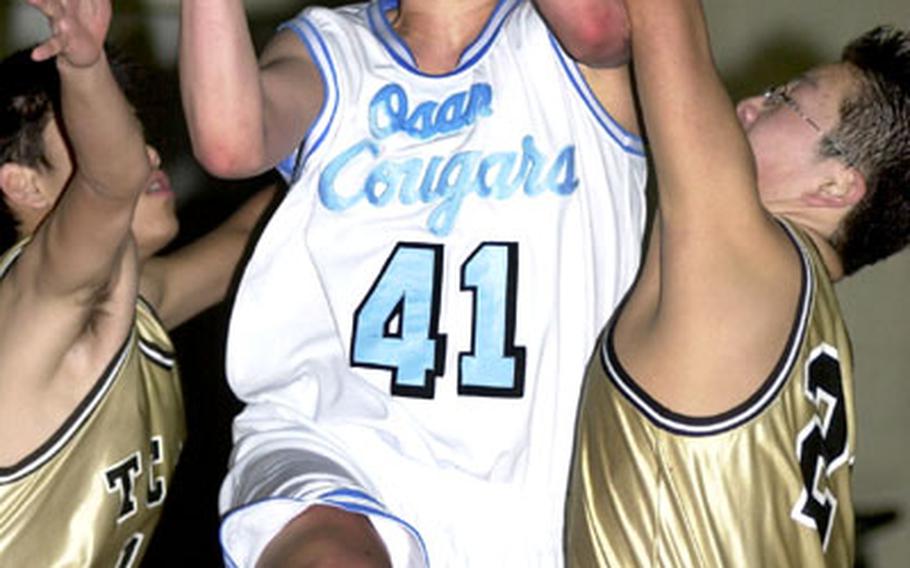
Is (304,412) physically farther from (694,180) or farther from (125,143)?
(694,180)

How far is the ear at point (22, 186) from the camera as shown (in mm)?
3033

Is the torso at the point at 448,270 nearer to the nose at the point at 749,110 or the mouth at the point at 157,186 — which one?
the nose at the point at 749,110

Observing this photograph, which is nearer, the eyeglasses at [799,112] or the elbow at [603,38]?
the elbow at [603,38]

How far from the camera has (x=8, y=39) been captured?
495cm

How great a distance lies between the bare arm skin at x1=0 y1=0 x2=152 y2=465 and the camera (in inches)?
99.1

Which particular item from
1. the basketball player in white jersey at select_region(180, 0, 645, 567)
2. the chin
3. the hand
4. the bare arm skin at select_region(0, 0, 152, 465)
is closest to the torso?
the basketball player in white jersey at select_region(180, 0, 645, 567)

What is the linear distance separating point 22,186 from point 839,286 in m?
2.83

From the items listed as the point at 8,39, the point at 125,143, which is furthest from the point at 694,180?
the point at 8,39

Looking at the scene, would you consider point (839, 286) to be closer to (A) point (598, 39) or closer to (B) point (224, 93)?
(A) point (598, 39)

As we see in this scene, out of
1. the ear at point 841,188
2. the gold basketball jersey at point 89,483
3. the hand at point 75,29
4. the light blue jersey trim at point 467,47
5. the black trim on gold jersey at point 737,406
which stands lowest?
the gold basketball jersey at point 89,483

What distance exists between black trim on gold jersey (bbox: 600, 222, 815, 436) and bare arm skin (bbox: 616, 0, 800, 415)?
1cm

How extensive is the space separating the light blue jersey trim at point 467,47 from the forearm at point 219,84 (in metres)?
0.38


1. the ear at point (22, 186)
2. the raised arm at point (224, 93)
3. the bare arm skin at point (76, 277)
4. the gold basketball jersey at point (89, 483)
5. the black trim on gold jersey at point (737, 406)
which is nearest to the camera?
the raised arm at point (224, 93)

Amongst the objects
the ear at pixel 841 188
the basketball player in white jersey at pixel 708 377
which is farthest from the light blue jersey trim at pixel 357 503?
the ear at pixel 841 188
